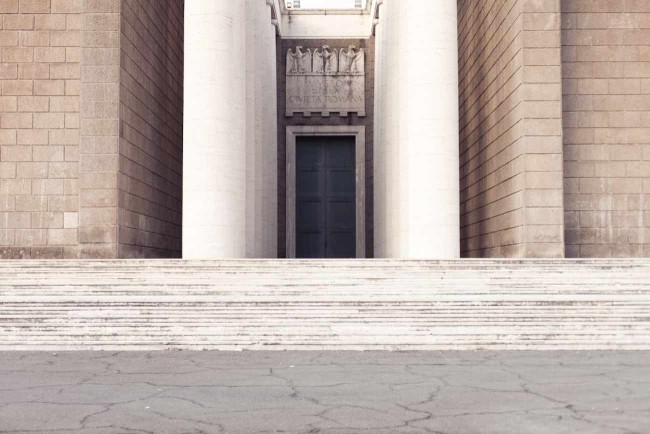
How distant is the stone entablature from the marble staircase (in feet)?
62.6

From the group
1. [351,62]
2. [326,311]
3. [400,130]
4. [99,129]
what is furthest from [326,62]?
[326,311]

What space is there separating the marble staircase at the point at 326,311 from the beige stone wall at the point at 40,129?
5054 millimetres

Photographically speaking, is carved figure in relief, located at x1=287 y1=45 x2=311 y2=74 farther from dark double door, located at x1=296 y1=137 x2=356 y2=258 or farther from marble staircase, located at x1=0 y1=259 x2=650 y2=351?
marble staircase, located at x1=0 y1=259 x2=650 y2=351

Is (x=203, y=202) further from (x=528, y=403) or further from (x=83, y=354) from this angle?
(x=528, y=403)

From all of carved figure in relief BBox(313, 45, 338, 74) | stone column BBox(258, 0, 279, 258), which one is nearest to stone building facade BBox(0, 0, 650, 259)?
stone column BBox(258, 0, 279, 258)

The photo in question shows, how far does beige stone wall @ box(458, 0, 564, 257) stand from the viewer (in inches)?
770

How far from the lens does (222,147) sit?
1984 centimetres

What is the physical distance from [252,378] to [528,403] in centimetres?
291

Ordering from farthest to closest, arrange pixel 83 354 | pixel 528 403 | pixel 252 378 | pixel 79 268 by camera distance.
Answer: pixel 79 268
pixel 83 354
pixel 252 378
pixel 528 403

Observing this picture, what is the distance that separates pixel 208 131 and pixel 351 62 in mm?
15298

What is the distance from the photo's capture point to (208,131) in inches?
777

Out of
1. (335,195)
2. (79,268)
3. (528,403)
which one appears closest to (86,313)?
(79,268)

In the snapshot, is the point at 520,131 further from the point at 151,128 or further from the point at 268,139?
the point at 268,139

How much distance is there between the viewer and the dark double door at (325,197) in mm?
33781
